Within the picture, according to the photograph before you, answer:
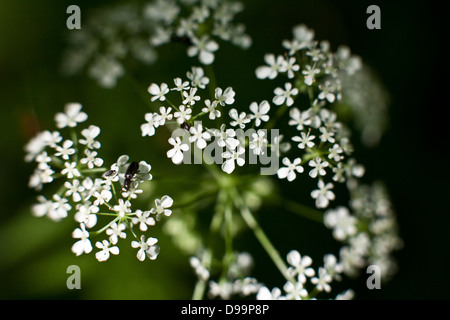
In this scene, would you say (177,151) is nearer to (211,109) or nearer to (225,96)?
(211,109)

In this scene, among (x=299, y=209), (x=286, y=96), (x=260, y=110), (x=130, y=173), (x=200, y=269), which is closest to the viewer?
(x=130, y=173)

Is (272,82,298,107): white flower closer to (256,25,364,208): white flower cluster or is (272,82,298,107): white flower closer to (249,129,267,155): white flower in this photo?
(256,25,364,208): white flower cluster

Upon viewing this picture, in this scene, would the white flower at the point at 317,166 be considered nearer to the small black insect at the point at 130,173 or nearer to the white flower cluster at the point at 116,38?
the small black insect at the point at 130,173

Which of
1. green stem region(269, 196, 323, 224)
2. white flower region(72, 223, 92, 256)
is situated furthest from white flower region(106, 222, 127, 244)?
green stem region(269, 196, 323, 224)

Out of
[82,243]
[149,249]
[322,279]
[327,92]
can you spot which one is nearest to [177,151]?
[149,249]

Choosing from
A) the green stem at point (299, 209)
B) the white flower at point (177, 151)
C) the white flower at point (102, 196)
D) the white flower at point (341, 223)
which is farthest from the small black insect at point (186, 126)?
the green stem at point (299, 209)
